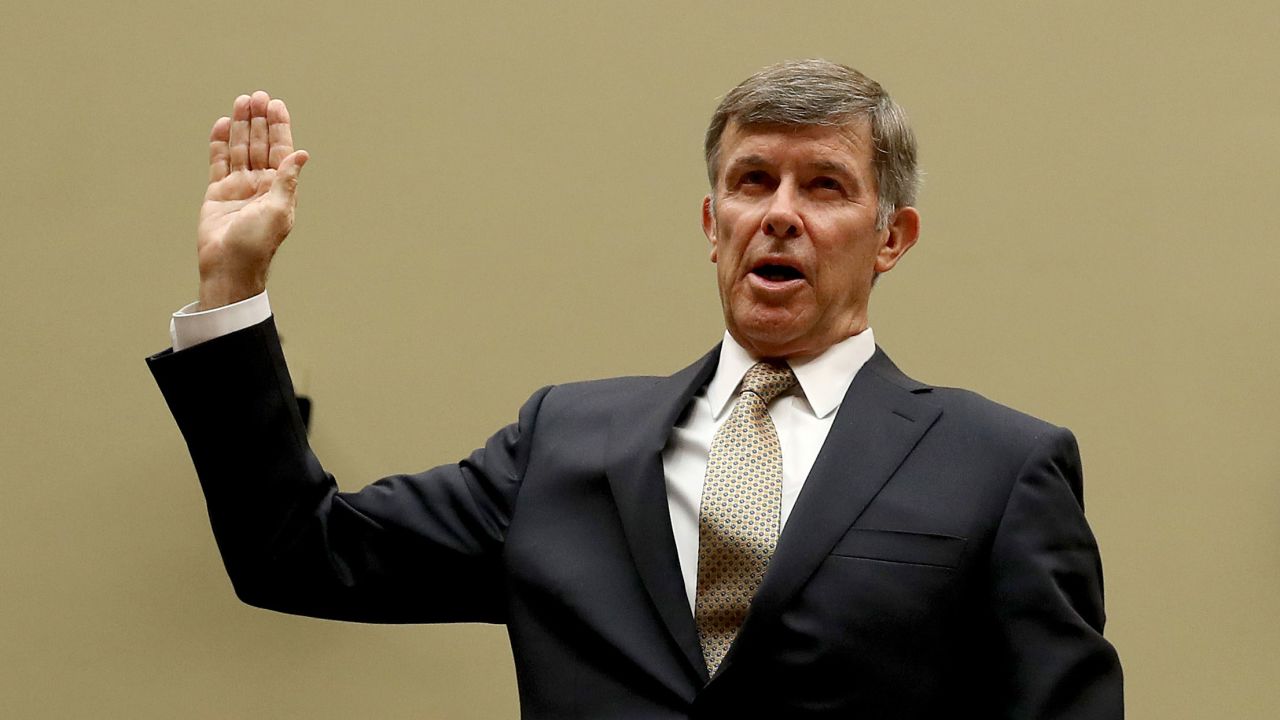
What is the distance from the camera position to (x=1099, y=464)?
3.40 metres

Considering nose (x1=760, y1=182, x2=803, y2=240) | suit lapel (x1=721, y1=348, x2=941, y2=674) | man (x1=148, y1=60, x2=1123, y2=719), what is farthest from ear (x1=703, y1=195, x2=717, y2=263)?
suit lapel (x1=721, y1=348, x2=941, y2=674)

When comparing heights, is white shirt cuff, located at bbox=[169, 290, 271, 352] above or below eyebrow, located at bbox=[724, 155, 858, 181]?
below

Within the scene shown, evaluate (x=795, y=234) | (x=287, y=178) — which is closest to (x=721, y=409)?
(x=795, y=234)

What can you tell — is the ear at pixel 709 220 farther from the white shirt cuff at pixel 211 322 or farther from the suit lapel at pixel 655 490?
the white shirt cuff at pixel 211 322

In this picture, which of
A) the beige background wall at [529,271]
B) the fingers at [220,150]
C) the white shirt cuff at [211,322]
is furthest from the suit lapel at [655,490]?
the beige background wall at [529,271]

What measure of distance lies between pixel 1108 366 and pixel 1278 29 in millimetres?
777

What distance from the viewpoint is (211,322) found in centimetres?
192

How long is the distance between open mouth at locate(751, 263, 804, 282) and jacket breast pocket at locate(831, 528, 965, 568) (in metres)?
0.35

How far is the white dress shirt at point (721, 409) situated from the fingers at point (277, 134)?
179 mm

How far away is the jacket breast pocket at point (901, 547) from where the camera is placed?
1886 mm

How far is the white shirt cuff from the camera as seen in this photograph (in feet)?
6.31

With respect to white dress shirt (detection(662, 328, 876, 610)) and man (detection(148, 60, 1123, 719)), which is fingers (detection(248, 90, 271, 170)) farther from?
white dress shirt (detection(662, 328, 876, 610))

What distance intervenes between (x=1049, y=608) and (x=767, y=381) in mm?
437

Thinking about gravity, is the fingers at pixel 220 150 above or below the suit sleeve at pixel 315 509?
above
